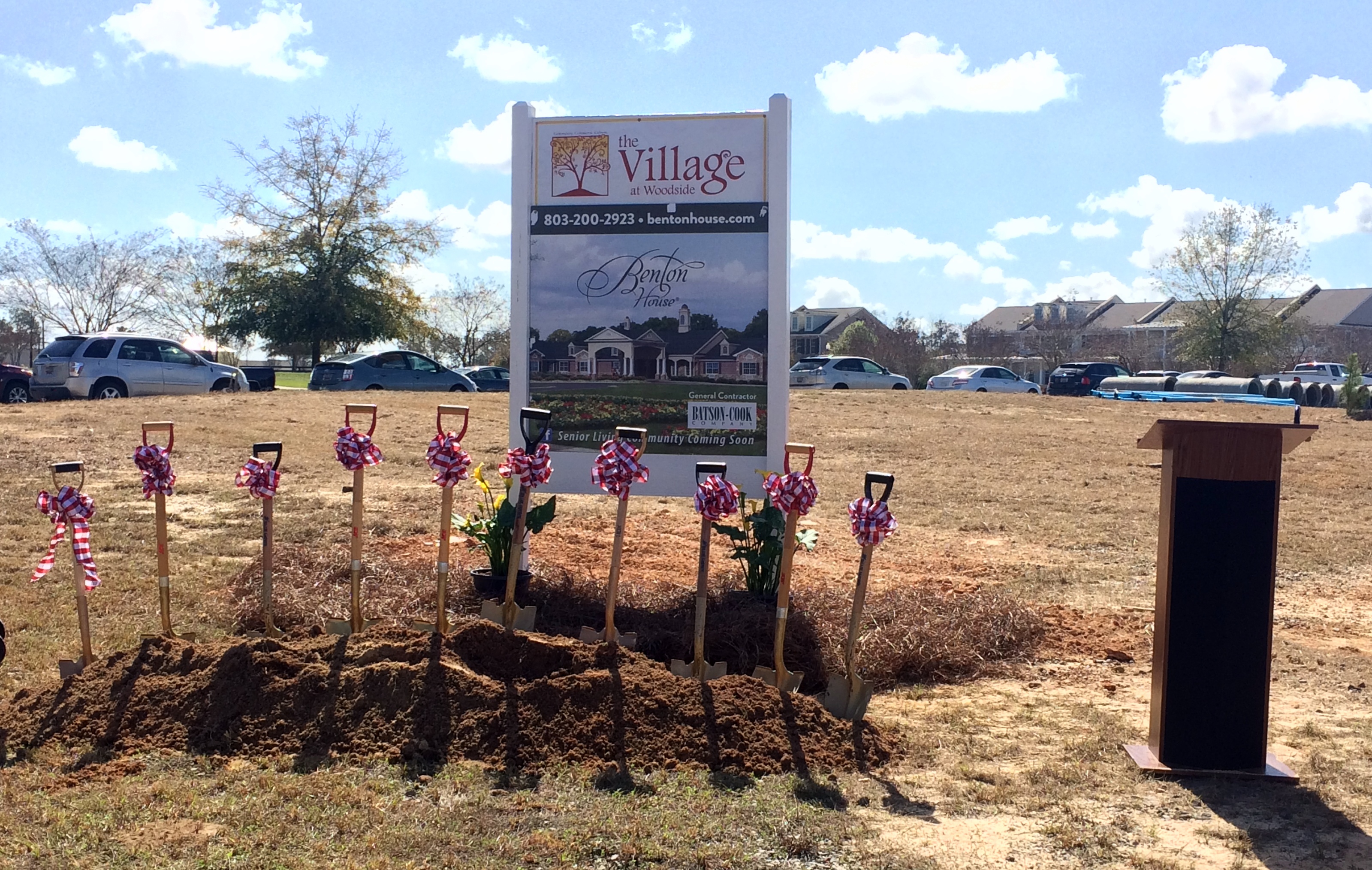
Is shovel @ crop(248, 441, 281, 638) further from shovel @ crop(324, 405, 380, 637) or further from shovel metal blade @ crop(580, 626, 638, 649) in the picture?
shovel metal blade @ crop(580, 626, 638, 649)

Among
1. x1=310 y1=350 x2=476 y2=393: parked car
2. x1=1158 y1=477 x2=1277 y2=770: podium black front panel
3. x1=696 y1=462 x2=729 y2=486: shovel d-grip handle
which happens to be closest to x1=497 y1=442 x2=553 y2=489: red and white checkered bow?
x1=696 y1=462 x2=729 y2=486: shovel d-grip handle

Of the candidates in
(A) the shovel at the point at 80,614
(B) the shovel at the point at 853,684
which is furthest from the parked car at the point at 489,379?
(B) the shovel at the point at 853,684

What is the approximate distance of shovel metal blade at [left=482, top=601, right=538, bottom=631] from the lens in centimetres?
523

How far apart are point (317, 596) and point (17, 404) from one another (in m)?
14.7

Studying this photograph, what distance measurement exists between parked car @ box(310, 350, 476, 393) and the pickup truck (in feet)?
95.8

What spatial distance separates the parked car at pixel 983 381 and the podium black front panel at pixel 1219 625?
2801 cm

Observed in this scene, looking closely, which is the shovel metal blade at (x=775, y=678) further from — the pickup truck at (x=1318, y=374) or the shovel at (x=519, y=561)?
the pickup truck at (x=1318, y=374)

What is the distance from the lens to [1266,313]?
53.6 meters

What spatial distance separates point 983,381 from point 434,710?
1169 inches

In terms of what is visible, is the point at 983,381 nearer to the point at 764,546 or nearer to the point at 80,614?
the point at 764,546

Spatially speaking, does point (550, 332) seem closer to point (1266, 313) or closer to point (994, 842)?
point (994, 842)

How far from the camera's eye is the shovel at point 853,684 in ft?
14.9

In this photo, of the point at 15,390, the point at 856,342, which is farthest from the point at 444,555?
the point at 856,342

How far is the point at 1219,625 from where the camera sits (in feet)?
13.5
